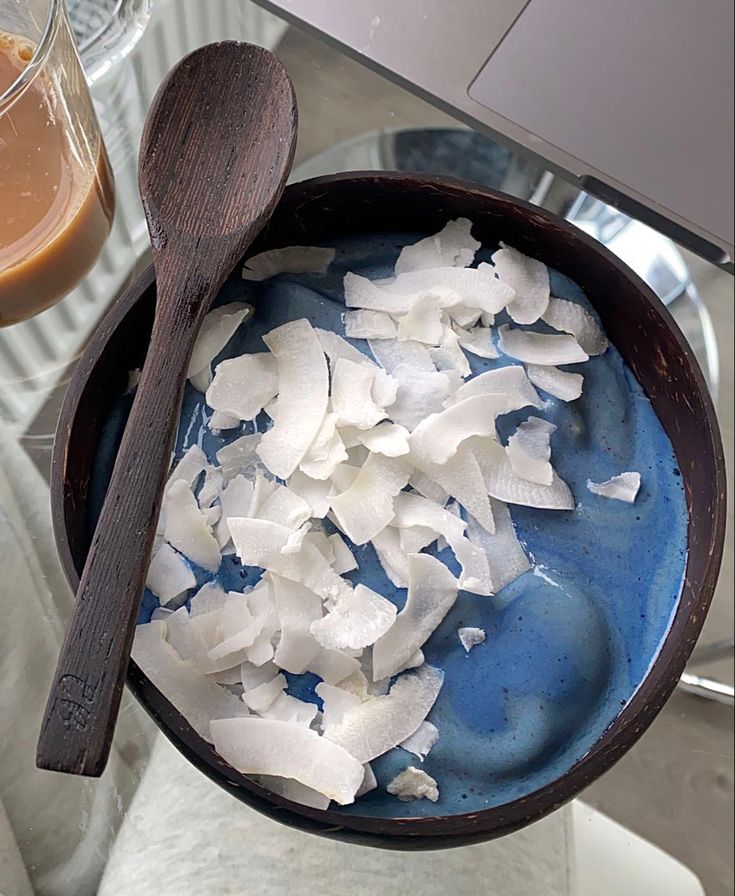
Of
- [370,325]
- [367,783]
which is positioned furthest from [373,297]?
[367,783]

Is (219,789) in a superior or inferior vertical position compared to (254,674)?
inferior

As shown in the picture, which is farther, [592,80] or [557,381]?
[592,80]

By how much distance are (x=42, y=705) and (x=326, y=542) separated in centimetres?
20

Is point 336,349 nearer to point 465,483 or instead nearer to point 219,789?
point 465,483

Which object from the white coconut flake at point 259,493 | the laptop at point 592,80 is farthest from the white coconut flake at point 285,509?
the laptop at point 592,80

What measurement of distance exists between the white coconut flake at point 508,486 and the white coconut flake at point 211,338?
123 mm

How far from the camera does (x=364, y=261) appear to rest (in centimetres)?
49

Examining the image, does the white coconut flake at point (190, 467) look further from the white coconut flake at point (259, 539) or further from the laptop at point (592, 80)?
the laptop at point (592, 80)

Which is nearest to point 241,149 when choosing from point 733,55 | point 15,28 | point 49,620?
point 15,28

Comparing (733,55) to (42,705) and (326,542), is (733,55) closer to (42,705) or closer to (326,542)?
(326,542)

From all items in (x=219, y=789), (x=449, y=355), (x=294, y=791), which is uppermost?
(x=449, y=355)

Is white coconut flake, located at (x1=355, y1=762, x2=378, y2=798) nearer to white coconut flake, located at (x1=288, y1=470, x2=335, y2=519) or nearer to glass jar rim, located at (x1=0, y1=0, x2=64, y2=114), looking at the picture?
white coconut flake, located at (x1=288, y1=470, x2=335, y2=519)

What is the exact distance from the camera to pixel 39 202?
0.43m

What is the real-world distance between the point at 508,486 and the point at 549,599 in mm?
52
